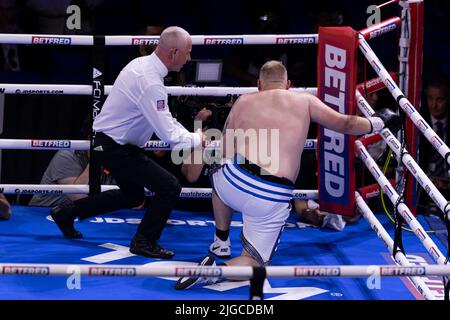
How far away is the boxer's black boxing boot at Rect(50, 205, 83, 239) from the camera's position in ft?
19.2

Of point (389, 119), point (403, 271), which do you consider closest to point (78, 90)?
point (389, 119)

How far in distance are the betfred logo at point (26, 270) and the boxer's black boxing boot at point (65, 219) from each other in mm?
2417

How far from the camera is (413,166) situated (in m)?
4.85

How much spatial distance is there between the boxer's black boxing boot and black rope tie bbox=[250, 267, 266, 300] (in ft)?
8.41

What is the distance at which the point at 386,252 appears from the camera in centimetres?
591

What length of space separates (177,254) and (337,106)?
4.45ft

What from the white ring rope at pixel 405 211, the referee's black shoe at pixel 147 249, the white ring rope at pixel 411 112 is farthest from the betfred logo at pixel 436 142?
the referee's black shoe at pixel 147 249

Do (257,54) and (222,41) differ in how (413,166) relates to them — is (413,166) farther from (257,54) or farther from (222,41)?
(257,54)

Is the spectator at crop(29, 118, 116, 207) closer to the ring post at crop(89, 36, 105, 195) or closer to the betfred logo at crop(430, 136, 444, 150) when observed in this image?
the ring post at crop(89, 36, 105, 195)

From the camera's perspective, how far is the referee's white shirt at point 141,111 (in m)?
5.30

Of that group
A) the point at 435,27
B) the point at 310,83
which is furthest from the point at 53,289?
the point at 435,27
